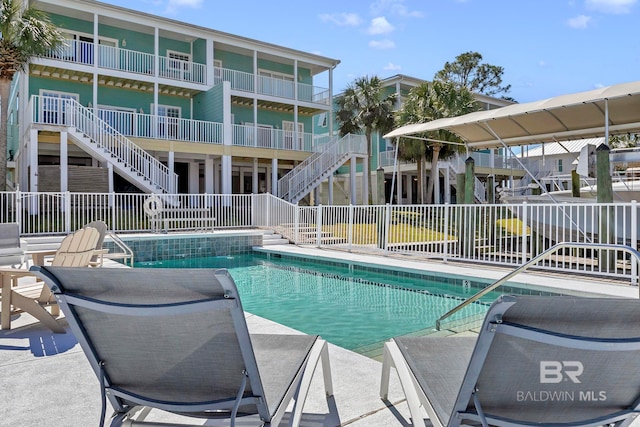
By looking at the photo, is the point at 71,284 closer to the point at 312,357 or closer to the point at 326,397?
the point at 312,357

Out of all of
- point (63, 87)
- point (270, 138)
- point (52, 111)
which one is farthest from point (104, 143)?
point (270, 138)

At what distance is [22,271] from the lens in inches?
164

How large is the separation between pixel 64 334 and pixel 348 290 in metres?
4.55

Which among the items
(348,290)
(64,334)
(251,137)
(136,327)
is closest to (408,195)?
(251,137)

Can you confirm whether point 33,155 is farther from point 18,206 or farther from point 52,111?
point 18,206

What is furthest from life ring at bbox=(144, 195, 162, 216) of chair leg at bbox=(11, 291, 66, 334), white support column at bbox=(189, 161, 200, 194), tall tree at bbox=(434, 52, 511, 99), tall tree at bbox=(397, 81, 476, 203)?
tall tree at bbox=(434, 52, 511, 99)

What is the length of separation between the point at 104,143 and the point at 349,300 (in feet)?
39.9

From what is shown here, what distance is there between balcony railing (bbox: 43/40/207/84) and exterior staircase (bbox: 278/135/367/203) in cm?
572

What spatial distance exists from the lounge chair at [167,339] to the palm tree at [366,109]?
2096 cm

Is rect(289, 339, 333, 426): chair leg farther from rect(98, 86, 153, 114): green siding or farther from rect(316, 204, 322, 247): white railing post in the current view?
rect(98, 86, 153, 114): green siding

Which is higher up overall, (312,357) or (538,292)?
(312,357)

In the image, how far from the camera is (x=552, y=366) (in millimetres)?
1561

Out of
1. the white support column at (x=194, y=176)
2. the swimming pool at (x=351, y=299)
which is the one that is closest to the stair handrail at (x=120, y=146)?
the white support column at (x=194, y=176)

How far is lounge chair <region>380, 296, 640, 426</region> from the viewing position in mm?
1439
